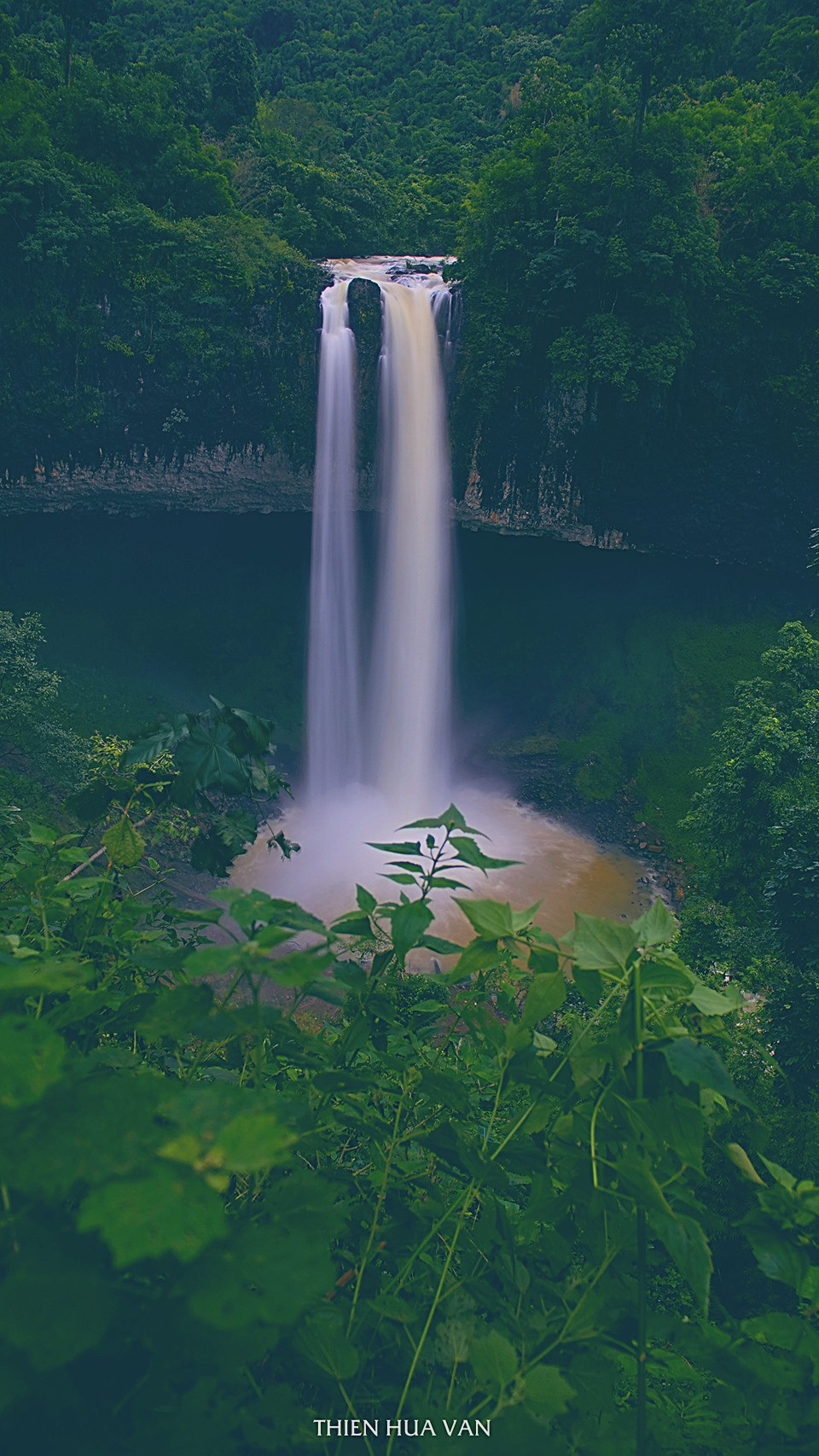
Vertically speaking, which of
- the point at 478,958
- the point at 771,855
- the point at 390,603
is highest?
the point at 478,958

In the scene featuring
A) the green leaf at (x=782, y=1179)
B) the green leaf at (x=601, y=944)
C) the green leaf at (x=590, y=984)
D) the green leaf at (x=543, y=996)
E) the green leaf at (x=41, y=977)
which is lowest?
the green leaf at (x=782, y=1179)

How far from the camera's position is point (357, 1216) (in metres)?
1.25

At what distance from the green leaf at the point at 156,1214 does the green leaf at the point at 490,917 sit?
0.47 metres

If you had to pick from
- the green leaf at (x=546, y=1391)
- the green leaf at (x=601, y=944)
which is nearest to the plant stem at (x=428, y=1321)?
the green leaf at (x=546, y=1391)

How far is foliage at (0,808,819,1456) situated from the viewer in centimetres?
69

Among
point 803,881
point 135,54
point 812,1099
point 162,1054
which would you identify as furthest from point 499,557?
point 135,54

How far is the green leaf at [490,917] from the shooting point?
107 centimetres

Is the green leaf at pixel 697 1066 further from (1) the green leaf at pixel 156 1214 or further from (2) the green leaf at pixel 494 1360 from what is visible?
(1) the green leaf at pixel 156 1214

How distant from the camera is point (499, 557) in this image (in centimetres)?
1938

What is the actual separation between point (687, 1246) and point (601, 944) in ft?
1.08

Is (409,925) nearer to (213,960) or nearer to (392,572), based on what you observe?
(213,960)

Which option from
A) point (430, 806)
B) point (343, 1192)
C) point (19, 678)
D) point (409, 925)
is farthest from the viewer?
point (430, 806)

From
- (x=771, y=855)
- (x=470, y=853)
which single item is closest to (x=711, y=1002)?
(x=470, y=853)

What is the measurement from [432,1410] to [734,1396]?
0.39 meters
